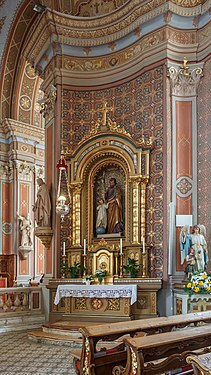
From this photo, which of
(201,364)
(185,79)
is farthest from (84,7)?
(201,364)

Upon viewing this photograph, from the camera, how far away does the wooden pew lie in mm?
4352

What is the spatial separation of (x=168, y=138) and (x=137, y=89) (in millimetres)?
1648

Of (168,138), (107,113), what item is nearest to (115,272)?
(168,138)

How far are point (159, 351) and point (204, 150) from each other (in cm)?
620

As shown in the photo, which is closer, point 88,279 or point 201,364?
point 201,364

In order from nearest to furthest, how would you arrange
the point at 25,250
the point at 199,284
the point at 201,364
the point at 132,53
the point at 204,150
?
the point at 201,364 < the point at 199,284 < the point at 204,150 < the point at 132,53 < the point at 25,250

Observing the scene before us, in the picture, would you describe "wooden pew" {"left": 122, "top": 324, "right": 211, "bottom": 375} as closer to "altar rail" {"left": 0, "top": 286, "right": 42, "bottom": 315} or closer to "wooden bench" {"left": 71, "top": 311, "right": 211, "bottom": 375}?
"wooden bench" {"left": 71, "top": 311, "right": 211, "bottom": 375}

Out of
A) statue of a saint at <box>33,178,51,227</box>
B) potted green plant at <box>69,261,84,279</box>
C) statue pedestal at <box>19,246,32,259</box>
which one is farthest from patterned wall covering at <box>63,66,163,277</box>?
statue pedestal at <box>19,246,32,259</box>

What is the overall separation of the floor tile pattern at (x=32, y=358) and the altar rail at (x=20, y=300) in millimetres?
1946

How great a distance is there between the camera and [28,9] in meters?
14.7

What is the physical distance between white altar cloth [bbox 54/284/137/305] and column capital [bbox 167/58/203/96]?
14.3 ft

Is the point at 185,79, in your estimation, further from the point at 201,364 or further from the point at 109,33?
the point at 201,364

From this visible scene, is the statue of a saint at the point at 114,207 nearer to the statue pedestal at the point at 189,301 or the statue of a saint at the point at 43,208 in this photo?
the statue of a saint at the point at 43,208

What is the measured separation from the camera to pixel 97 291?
10.0 m
